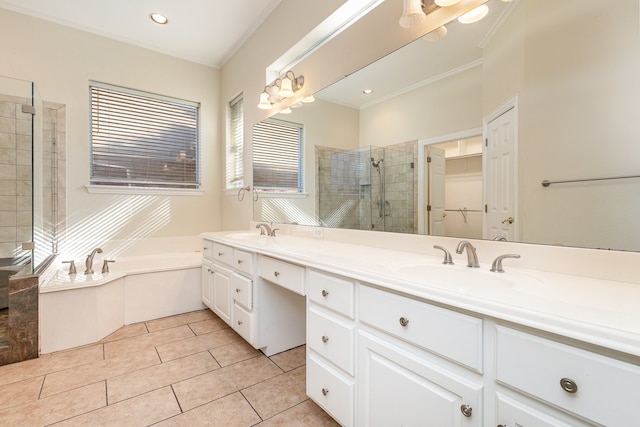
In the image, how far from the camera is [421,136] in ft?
5.18

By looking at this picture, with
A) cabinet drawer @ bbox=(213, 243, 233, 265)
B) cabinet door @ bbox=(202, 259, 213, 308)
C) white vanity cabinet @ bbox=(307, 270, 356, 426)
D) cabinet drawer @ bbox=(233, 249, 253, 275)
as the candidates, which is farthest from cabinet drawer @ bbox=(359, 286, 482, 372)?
cabinet door @ bbox=(202, 259, 213, 308)

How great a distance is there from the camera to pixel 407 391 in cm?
99

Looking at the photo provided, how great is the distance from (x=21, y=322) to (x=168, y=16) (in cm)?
283

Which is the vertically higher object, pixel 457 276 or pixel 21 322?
pixel 457 276

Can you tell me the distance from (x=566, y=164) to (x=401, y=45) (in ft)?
3.42

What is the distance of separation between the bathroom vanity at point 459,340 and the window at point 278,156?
1028 millimetres

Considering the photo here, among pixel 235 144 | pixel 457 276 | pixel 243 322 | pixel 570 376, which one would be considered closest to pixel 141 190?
pixel 235 144

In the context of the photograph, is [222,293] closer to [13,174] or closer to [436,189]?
[436,189]

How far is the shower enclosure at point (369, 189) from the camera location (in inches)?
64.7

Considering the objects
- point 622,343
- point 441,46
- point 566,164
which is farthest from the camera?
point 441,46

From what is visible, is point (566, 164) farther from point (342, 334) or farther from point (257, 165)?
point (257, 165)

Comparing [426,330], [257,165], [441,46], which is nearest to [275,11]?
[257,165]

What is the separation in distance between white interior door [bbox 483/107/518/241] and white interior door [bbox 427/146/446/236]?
0.68 feet

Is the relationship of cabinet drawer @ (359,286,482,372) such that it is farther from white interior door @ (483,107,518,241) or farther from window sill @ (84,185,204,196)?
window sill @ (84,185,204,196)
